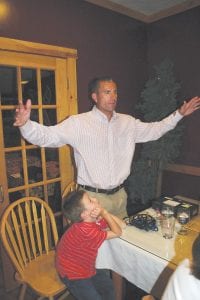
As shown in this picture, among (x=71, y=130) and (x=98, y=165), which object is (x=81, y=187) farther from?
(x=71, y=130)

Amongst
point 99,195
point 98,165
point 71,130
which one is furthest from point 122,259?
point 71,130

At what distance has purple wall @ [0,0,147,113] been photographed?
241cm

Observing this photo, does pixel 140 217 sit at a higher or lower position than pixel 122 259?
higher

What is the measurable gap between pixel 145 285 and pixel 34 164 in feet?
5.09

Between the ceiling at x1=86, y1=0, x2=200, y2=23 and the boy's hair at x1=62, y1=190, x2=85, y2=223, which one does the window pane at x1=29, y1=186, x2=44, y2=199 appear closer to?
the boy's hair at x1=62, y1=190, x2=85, y2=223

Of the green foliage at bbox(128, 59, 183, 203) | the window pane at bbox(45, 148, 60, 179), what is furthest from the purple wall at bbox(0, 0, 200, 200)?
the window pane at bbox(45, 148, 60, 179)

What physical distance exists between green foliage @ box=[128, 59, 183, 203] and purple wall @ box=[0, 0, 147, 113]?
349 millimetres

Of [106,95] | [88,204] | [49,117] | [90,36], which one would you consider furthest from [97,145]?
[90,36]

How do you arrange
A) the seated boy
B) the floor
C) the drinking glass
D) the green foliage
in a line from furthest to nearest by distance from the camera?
the green foliage
the floor
the drinking glass
the seated boy

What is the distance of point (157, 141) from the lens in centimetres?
318

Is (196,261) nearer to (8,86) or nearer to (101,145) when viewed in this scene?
(101,145)

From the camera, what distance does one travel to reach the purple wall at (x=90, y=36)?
2.41m

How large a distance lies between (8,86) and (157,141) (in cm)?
173

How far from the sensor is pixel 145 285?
1446 mm
